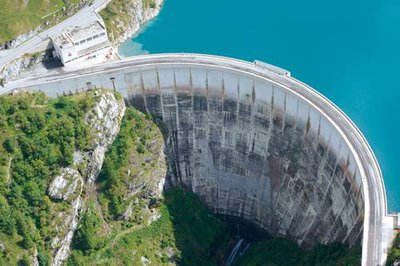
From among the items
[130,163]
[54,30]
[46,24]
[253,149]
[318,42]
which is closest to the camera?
[130,163]

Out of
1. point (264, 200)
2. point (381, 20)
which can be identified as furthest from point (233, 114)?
point (381, 20)

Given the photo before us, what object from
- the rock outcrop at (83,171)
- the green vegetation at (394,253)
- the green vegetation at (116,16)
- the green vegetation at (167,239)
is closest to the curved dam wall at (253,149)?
the green vegetation at (167,239)

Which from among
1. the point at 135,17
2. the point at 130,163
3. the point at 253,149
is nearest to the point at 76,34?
the point at 135,17

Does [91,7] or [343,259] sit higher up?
[91,7]

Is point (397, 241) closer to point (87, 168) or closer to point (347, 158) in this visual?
point (347, 158)

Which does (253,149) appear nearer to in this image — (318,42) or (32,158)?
(318,42)

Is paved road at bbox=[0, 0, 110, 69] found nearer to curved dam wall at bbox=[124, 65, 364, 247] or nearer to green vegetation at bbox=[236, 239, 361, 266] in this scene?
curved dam wall at bbox=[124, 65, 364, 247]

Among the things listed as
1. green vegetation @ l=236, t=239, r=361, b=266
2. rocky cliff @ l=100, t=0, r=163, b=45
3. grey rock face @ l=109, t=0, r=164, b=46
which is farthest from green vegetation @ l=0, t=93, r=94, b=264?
green vegetation @ l=236, t=239, r=361, b=266
